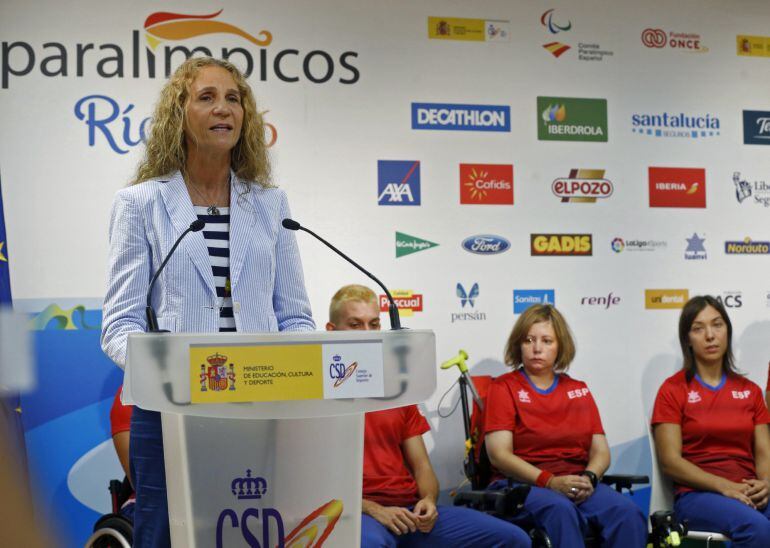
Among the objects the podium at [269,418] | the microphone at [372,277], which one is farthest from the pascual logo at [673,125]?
the podium at [269,418]

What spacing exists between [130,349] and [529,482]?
280 cm

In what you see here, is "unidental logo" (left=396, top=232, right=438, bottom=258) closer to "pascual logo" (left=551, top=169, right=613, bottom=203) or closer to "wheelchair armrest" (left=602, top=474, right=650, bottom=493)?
"pascual logo" (left=551, top=169, right=613, bottom=203)

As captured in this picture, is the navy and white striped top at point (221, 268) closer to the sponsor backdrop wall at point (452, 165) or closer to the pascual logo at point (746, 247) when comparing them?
the sponsor backdrop wall at point (452, 165)

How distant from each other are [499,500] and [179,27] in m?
2.74

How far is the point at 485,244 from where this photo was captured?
4.71 m

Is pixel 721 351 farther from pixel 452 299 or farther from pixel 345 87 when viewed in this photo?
pixel 345 87

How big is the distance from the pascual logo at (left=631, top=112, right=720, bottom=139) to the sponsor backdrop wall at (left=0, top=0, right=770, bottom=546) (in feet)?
0.04

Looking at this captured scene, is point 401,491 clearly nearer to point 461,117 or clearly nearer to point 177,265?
point 461,117

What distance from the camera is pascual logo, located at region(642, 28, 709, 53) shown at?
197 inches

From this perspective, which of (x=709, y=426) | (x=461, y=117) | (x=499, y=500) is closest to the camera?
(x=499, y=500)

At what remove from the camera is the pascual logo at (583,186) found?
482 cm

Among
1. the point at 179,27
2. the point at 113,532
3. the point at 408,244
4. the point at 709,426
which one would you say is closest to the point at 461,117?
the point at 408,244

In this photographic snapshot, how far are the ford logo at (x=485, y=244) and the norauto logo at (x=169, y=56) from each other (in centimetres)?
103

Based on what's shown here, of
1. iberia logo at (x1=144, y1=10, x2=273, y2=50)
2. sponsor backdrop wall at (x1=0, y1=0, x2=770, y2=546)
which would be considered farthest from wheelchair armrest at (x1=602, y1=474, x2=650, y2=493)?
iberia logo at (x1=144, y1=10, x2=273, y2=50)
